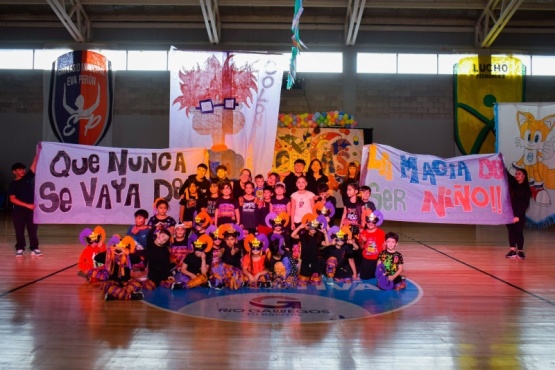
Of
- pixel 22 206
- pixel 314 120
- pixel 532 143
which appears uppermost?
pixel 314 120

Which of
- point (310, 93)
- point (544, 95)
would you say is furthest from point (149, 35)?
point (544, 95)

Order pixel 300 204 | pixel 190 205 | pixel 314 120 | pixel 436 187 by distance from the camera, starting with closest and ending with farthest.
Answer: pixel 300 204 < pixel 190 205 < pixel 436 187 < pixel 314 120

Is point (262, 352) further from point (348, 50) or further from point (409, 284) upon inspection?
point (348, 50)

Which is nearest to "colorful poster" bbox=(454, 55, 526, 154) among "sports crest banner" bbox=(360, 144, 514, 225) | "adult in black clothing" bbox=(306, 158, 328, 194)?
"sports crest banner" bbox=(360, 144, 514, 225)

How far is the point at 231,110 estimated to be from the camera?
927 centimetres

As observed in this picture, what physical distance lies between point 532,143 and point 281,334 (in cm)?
856

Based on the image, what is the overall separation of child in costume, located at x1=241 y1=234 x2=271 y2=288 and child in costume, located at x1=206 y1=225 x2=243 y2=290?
0.37 feet

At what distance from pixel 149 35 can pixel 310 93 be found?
5009 mm

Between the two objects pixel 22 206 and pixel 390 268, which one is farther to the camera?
pixel 22 206

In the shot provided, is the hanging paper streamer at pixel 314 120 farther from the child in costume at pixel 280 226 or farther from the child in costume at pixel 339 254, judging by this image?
the child in costume at pixel 339 254

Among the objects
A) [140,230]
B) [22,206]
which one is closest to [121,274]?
[140,230]

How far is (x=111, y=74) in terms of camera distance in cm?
1474

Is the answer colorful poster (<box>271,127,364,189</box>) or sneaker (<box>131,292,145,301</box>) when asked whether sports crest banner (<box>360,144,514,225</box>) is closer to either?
sneaker (<box>131,292,145,301</box>)

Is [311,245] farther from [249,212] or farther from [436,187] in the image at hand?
[436,187]
